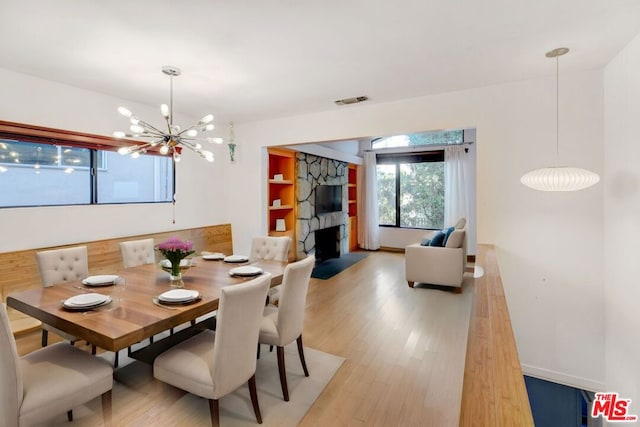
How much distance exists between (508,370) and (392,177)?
702cm

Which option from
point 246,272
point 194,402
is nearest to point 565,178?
point 246,272

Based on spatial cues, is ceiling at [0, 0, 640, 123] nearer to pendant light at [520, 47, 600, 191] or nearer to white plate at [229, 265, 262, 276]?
pendant light at [520, 47, 600, 191]

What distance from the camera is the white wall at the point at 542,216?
9.97 ft

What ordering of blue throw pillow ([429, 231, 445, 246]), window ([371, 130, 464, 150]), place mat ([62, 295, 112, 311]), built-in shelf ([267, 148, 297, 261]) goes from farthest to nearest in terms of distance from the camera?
window ([371, 130, 464, 150]) → built-in shelf ([267, 148, 297, 261]) → blue throw pillow ([429, 231, 445, 246]) → place mat ([62, 295, 112, 311])

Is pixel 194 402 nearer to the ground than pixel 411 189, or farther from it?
nearer to the ground

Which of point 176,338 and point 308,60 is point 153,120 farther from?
point 176,338

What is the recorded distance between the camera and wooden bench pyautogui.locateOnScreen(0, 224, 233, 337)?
9.48ft

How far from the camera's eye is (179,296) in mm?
2012

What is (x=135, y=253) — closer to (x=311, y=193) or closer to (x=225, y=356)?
(x=225, y=356)

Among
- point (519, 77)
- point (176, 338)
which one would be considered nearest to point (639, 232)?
point (519, 77)

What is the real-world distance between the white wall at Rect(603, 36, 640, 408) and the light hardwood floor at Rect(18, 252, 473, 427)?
1.26 meters

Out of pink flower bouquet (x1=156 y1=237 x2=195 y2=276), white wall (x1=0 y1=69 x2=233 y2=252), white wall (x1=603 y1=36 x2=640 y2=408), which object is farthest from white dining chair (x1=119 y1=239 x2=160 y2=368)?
white wall (x1=603 y1=36 x2=640 y2=408)

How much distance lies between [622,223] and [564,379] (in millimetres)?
1690

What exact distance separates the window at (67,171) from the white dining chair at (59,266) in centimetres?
88
